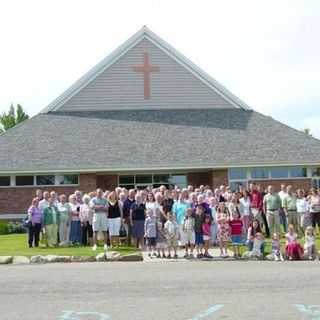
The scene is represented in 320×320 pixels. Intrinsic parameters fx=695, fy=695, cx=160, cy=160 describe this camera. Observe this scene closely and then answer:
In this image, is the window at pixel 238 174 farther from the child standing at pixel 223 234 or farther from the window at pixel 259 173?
the child standing at pixel 223 234

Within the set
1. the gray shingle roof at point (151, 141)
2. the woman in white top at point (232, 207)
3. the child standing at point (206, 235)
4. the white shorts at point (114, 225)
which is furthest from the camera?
the gray shingle roof at point (151, 141)

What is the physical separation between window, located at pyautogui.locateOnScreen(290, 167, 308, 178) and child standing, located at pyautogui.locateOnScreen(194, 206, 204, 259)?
12951mm

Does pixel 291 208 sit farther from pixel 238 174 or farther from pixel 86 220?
pixel 238 174

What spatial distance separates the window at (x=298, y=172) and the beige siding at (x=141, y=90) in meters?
5.00

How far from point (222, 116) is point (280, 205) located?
11536 millimetres

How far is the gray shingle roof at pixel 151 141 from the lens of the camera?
28516mm

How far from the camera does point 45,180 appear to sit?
96.2 feet

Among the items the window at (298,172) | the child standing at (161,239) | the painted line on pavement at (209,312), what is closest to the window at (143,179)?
the window at (298,172)

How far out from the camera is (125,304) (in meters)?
9.82

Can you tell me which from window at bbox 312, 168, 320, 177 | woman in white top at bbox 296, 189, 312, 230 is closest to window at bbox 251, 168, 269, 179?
window at bbox 312, 168, 320, 177

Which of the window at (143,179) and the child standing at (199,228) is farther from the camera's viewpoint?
the window at (143,179)

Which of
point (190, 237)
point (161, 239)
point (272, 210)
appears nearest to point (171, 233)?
point (161, 239)

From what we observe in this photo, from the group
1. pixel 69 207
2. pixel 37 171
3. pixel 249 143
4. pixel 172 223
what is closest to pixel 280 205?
pixel 172 223

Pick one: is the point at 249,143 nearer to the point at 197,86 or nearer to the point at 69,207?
the point at 197,86
